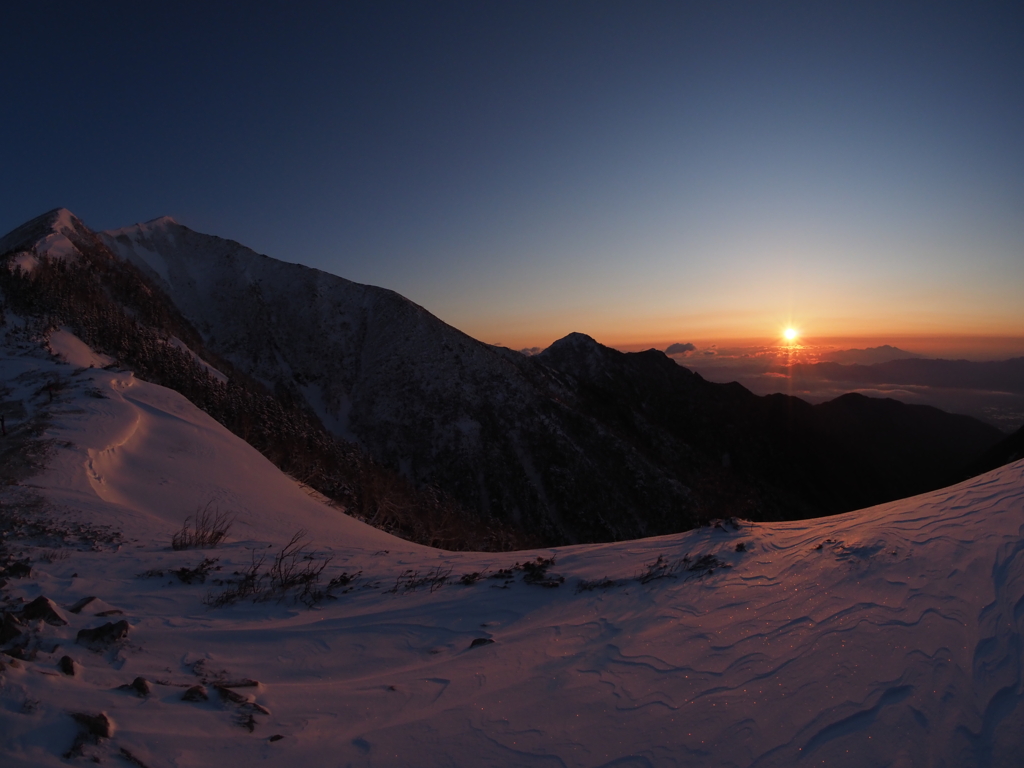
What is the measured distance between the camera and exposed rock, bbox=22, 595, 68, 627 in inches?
137

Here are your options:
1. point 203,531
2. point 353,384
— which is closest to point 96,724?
point 203,531

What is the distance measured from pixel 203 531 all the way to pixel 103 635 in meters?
3.12

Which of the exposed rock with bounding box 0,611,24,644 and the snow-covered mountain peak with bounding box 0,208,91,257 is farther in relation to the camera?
the snow-covered mountain peak with bounding box 0,208,91,257

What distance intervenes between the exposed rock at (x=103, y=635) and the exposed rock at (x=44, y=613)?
24cm

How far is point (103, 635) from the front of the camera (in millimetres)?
3453

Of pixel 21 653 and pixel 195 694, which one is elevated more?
pixel 21 653

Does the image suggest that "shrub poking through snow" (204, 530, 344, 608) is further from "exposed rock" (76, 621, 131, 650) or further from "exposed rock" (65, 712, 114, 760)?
"exposed rock" (65, 712, 114, 760)

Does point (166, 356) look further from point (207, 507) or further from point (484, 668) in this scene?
point (484, 668)

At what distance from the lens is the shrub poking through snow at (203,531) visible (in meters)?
5.98

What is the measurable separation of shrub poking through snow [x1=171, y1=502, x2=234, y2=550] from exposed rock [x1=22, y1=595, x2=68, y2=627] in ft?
7.74

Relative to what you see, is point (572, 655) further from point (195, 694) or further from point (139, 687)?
point (139, 687)

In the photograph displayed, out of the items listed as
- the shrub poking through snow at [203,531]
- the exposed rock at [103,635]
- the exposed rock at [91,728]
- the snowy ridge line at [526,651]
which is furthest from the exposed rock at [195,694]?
the shrub poking through snow at [203,531]

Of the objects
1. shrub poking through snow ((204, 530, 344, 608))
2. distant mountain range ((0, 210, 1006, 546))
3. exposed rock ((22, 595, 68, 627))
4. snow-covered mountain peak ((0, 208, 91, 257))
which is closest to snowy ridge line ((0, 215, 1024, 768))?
exposed rock ((22, 595, 68, 627))

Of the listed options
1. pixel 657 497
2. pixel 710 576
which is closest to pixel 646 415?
pixel 657 497
